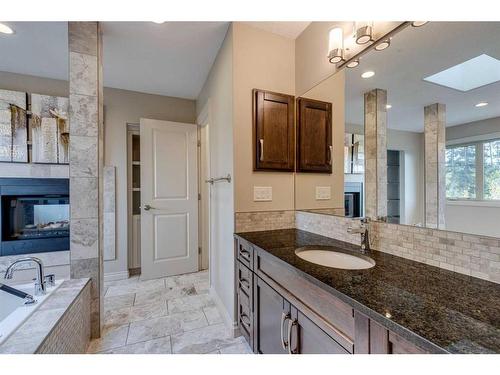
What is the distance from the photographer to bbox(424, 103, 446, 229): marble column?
0.98 meters

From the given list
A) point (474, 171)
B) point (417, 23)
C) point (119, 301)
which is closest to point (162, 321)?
point (119, 301)

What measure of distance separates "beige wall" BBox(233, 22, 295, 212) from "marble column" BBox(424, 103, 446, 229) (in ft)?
3.39

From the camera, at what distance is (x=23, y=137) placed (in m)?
2.45

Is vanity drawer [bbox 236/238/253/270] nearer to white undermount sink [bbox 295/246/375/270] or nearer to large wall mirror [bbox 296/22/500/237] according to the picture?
white undermount sink [bbox 295/246/375/270]

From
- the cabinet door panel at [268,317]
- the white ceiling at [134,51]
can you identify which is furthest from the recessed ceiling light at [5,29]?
the cabinet door panel at [268,317]

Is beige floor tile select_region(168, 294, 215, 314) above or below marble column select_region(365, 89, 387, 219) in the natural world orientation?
below

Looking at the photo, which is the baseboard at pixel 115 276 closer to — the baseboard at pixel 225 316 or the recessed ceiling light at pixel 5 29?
the baseboard at pixel 225 316

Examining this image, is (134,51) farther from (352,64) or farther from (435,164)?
(435,164)

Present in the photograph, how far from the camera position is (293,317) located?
3.44 feet

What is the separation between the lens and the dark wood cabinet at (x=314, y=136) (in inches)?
68.2

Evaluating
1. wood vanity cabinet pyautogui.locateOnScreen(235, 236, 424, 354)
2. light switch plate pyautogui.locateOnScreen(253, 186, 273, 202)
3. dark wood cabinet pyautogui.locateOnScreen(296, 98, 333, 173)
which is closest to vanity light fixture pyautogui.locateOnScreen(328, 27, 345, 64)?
dark wood cabinet pyautogui.locateOnScreen(296, 98, 333, 173)
